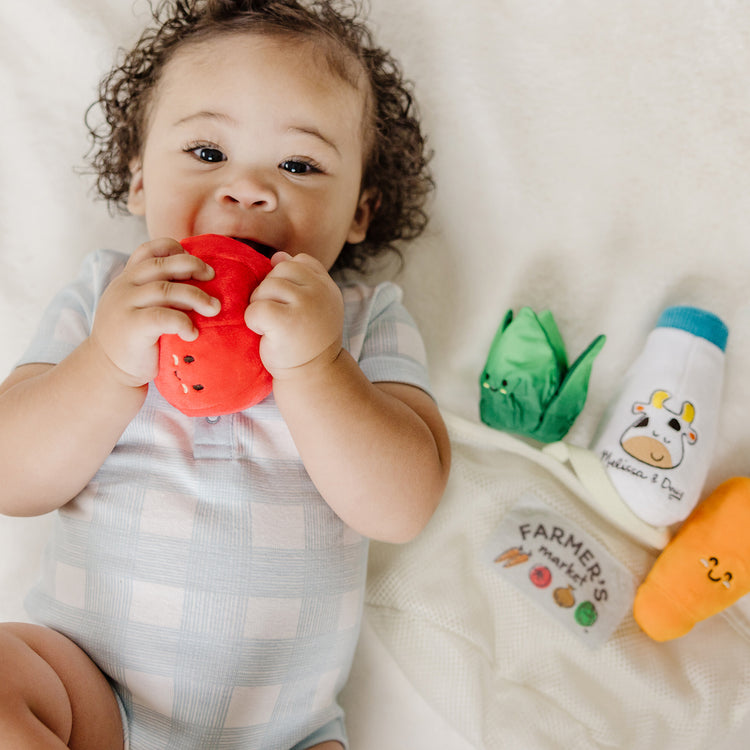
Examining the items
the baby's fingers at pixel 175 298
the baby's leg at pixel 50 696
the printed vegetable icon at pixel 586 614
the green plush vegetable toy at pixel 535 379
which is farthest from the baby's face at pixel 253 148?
the printed vegetable icon at pixel 586 614

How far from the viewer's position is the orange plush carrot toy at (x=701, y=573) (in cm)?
107

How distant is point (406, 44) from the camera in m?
1.25

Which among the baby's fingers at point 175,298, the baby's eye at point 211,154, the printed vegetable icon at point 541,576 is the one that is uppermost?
the baby's eye at point 211,154

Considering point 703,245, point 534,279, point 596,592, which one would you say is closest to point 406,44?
point 534,279

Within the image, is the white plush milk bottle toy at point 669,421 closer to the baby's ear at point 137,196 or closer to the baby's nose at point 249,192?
the baby's nose at point 249,192

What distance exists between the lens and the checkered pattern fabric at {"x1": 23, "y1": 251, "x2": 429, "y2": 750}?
0.89 meters

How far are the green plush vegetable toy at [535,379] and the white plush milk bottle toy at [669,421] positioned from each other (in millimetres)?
90

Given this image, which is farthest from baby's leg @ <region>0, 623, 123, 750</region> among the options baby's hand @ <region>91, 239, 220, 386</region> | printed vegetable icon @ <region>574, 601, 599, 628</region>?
printed vegetable icon @ <region>574, 601, 599, 628</region>

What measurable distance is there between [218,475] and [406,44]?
84 centimetres

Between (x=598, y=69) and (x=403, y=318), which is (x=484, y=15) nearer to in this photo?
(x=598, y=69)

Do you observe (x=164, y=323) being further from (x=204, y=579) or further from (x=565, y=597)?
(x=565, y=597)

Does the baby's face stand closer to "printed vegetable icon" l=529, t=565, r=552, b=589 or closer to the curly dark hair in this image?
the curly dark hair

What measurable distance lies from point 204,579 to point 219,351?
1.11 feet

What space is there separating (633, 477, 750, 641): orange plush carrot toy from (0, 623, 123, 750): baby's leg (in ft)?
2.65
